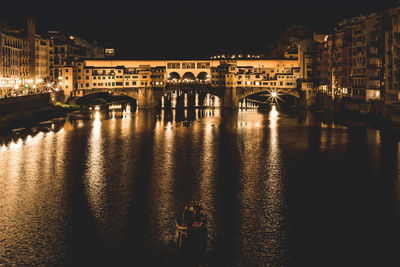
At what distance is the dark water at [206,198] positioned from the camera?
42.9 ft

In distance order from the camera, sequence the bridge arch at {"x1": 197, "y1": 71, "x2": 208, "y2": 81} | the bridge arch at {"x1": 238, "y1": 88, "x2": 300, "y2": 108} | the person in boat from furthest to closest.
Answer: the bridge arch at {"x1": 197, "y1": 71, "x2": 208, "y2": 81}
the bridge arch at {"x1": 238, "y1": 88, "x2": 300, "y2": 108}
the person in boat

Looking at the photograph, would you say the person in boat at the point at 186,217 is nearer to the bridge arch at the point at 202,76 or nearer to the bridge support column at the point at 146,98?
Answer: the bridge support column at the point at 146,98

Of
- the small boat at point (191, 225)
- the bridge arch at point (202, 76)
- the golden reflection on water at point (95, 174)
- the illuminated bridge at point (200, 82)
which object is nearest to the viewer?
the small boat at point (191, 225)

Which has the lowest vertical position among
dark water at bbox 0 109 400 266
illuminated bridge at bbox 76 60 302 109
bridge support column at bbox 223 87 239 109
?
dark water at bbox 0 109 400 266

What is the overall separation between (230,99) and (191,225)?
4339 centimetres

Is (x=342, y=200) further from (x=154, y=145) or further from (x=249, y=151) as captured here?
(x=154, y=145)

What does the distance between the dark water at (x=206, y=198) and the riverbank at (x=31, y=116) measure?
171 inches

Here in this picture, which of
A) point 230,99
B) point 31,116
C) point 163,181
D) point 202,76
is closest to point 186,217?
point 163,181

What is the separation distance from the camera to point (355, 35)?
144 ft

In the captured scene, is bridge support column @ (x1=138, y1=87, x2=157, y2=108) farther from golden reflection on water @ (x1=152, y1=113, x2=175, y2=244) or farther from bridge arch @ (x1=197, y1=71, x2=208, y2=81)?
golden reflection on water @ (x1=152, y1=113, x2=175, y2=244)

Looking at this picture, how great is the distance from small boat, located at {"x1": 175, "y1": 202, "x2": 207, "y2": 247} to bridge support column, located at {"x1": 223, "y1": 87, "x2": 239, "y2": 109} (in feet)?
138

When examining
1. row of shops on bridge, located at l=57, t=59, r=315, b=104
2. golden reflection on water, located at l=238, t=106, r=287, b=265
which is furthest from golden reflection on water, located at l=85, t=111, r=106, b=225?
row of shops on bridge, located at l=57, t=59, r=315, b=104

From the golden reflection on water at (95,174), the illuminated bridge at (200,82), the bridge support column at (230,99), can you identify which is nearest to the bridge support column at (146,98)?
the illuminated bridge at (200,82)

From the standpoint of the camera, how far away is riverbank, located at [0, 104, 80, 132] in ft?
115
